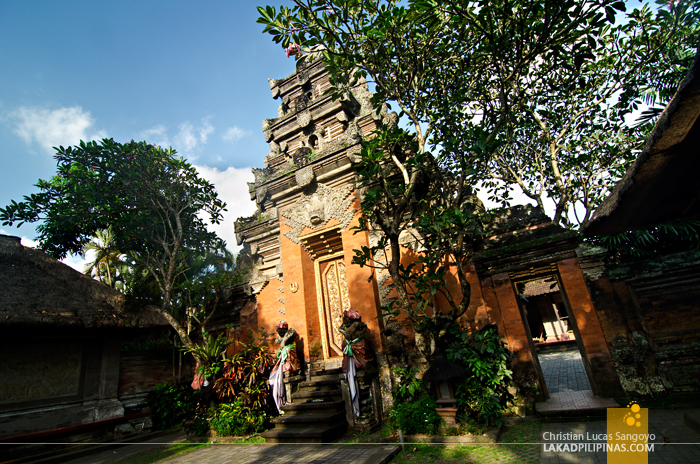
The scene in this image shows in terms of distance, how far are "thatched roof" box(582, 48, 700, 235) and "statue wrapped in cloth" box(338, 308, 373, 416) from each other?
4.39 meters

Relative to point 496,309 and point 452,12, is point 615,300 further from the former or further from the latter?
point 452,12

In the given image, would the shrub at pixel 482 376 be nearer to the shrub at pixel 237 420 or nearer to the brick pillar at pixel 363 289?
the brick pillar at pixel 363 289

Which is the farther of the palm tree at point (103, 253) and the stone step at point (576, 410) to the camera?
the palm tree at point (103, 253)

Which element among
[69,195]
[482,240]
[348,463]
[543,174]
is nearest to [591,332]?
[482,240]

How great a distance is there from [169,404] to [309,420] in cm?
590

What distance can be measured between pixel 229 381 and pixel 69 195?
28.2 feet

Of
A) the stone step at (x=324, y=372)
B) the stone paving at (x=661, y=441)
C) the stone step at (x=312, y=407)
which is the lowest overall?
the stone paving at (x=661, y=441)

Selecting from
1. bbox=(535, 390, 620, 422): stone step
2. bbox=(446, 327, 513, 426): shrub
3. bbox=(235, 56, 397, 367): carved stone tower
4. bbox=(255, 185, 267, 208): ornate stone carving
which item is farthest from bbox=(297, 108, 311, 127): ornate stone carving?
bbox=(535, 390, 620, 422): stone step

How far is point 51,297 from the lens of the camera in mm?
8430

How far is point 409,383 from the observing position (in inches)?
251

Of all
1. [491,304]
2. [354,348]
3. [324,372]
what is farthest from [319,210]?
[491,304]

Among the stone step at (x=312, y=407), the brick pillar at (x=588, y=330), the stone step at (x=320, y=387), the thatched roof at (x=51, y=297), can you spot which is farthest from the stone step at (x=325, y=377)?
the thatched roof at (x=51, y=297)

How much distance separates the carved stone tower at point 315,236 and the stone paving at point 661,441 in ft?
11.7

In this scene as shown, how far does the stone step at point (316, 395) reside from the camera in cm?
698
